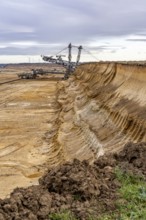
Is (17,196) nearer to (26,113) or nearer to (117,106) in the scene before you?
(117,106)

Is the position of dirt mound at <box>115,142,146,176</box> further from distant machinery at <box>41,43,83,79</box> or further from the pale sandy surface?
distant machinery at <box>41,43,83,79</box>

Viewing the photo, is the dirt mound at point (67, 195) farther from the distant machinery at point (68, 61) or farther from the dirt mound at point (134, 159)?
the distant machinery at point (68, 61)

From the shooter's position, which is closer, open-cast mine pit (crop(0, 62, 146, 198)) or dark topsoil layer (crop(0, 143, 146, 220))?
dark topsoil layer (crop(0, 143, 146, 220))

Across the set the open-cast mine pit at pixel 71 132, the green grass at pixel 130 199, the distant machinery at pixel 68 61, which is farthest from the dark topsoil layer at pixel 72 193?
the distant machinery at pixel 68 61

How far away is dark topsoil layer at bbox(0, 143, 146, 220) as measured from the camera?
731 cm

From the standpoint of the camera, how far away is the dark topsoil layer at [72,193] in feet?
24.0

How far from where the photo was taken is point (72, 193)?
26.7ft

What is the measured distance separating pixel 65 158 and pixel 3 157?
2805 mm

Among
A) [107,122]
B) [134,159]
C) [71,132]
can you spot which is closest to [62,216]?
[134,159]

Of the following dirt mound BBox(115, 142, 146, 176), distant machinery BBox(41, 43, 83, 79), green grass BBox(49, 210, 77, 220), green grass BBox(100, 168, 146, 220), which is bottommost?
distant machinery BBox(41, 43, 83, 79)

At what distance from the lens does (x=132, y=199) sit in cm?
801

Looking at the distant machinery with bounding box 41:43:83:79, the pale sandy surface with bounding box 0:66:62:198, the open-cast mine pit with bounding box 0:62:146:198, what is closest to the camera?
the pale sandy surface with bounding box 0:66:62:198

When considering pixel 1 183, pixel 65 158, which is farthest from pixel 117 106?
pixel 1 183

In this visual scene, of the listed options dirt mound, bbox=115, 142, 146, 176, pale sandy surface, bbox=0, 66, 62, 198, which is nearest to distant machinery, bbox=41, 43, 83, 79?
pale sandy surface, bbox=0, 66, 62, 198
